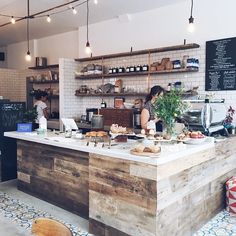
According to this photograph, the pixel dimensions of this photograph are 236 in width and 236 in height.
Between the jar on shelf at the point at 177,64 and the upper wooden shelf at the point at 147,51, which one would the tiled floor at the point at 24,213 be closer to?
the jar on shelf at the point at 177,64

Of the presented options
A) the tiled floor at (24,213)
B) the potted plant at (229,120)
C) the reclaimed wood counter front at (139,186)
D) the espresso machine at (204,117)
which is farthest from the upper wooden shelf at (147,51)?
the tiled floor at (24,213)

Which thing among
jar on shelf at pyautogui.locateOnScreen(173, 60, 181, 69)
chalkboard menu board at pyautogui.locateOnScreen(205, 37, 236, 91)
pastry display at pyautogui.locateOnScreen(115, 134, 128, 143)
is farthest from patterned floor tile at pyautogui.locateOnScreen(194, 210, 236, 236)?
jar on shelf at pyautogui.locateOnScreen(173, 60, 181, 69)

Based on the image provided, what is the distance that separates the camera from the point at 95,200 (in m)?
3.18

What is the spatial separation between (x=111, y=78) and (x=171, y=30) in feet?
5.71

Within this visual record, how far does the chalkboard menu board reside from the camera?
473 centimetres

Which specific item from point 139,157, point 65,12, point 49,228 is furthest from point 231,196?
point 65,12

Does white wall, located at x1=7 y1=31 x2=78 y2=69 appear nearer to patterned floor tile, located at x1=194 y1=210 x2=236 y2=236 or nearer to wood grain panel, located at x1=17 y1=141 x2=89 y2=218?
wood grain panel, located at x1=17 y1=141 x2=89 y2=218

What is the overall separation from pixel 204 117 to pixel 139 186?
152 centimetres

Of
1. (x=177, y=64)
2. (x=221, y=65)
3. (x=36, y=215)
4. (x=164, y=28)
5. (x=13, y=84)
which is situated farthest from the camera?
(x=13, y=84)

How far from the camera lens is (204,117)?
3748mm

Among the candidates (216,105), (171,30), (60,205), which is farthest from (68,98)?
(216,105)

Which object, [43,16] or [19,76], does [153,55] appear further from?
[19,76]

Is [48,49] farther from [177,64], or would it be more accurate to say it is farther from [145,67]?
[177,64]

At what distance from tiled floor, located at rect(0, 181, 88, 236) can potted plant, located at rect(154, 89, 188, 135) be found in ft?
5.22
